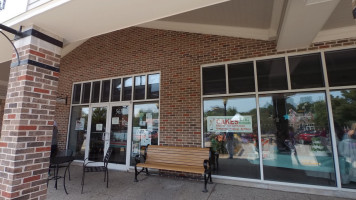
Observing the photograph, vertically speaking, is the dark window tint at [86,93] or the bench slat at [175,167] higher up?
the dark window tint at [86,93]

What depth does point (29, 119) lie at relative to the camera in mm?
2377

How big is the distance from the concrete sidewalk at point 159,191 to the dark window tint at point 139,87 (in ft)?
7.87

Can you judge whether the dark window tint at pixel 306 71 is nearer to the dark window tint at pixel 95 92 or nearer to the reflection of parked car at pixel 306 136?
the reflection of parked car at pixel 306 136

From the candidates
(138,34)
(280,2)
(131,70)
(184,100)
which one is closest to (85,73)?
(131,70)

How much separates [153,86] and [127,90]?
3.20ft

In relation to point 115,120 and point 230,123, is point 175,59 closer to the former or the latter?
point 230,123

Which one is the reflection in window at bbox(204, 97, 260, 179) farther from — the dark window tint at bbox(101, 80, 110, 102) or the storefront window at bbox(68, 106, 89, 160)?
the storefront window at bbox(68, 106, 89, 160)

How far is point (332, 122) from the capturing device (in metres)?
4.00

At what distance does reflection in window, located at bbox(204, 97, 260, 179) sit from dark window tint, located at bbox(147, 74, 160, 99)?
1.57 meters

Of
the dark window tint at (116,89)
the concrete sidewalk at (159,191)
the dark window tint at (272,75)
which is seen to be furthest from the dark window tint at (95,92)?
the dark window tint at (272,75)

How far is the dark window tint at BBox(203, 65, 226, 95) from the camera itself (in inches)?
195

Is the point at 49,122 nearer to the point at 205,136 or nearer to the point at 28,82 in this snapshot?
the point at 28,82

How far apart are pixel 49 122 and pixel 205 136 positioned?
135 inches

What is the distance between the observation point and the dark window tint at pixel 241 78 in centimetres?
472
